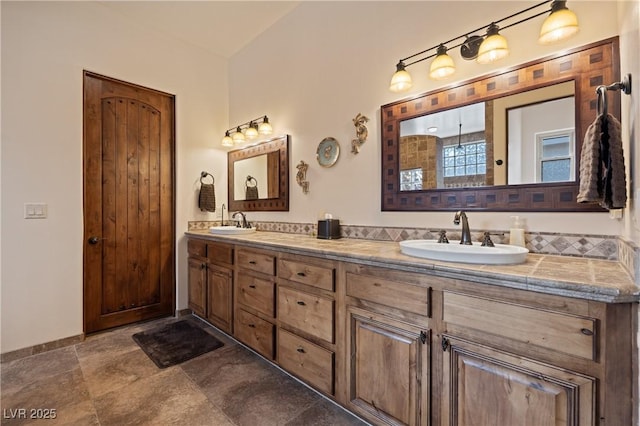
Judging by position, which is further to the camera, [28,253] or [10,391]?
[28,253]

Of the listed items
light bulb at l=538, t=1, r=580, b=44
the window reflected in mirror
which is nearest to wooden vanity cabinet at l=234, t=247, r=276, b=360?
the window reflected in mirror

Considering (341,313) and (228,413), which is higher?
(341,313)

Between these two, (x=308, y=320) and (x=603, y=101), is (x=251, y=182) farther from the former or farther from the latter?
(x=603, y=101)

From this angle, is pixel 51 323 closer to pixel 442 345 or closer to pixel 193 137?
pixel 193 137

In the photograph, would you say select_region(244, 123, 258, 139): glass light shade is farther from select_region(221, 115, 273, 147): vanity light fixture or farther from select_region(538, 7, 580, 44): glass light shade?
select_region(538, 7, 580, 44): glass light shade

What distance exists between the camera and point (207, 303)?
2750 mm

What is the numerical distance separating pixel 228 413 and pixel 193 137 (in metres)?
2.77

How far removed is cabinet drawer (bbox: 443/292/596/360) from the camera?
0.90 meters

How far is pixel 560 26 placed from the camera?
4.11 ft

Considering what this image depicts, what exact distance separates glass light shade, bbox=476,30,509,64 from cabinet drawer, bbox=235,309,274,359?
2.08 meters

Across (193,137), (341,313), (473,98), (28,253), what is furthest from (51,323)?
(473,98)

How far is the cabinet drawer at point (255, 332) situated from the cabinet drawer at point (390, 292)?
2.76 ft

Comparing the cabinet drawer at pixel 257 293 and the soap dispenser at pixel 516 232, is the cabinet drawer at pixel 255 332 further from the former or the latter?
the soap dispenser at pixel 516 232

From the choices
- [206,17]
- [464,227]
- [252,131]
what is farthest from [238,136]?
[464,227]
